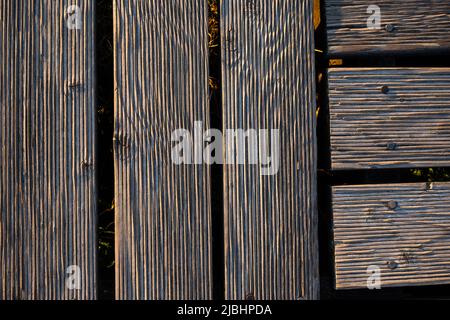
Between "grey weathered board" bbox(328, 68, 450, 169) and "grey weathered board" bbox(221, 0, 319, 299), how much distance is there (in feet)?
0.47

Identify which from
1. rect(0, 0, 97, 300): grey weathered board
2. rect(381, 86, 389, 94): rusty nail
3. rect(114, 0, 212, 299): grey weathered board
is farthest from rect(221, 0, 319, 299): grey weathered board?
rect(0, 0, 97, 300): grey weathered board

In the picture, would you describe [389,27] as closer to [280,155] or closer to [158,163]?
[280,155]

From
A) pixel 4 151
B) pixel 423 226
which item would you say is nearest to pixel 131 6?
pixel 4 151

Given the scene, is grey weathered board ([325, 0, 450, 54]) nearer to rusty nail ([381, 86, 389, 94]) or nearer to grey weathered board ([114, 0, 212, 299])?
rusty nail ([381, 86, 389, 94])

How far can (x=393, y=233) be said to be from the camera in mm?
1665

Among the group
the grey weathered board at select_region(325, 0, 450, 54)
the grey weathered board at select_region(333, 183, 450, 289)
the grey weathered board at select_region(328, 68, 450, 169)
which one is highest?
the grey weathered board at select_region(325, 0, 450, 54)

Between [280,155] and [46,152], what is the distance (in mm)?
923

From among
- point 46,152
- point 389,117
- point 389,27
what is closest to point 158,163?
point 46,152

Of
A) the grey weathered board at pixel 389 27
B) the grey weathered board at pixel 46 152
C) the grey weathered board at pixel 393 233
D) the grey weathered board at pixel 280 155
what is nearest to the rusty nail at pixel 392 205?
the grey weathered board at pixel 393 233

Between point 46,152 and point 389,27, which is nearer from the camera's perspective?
point 46,152

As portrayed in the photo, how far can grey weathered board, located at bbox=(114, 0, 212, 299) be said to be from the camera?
61.7 inches

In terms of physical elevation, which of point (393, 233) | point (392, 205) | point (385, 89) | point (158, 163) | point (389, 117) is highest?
point (385, 89)

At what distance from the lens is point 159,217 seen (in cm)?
157
